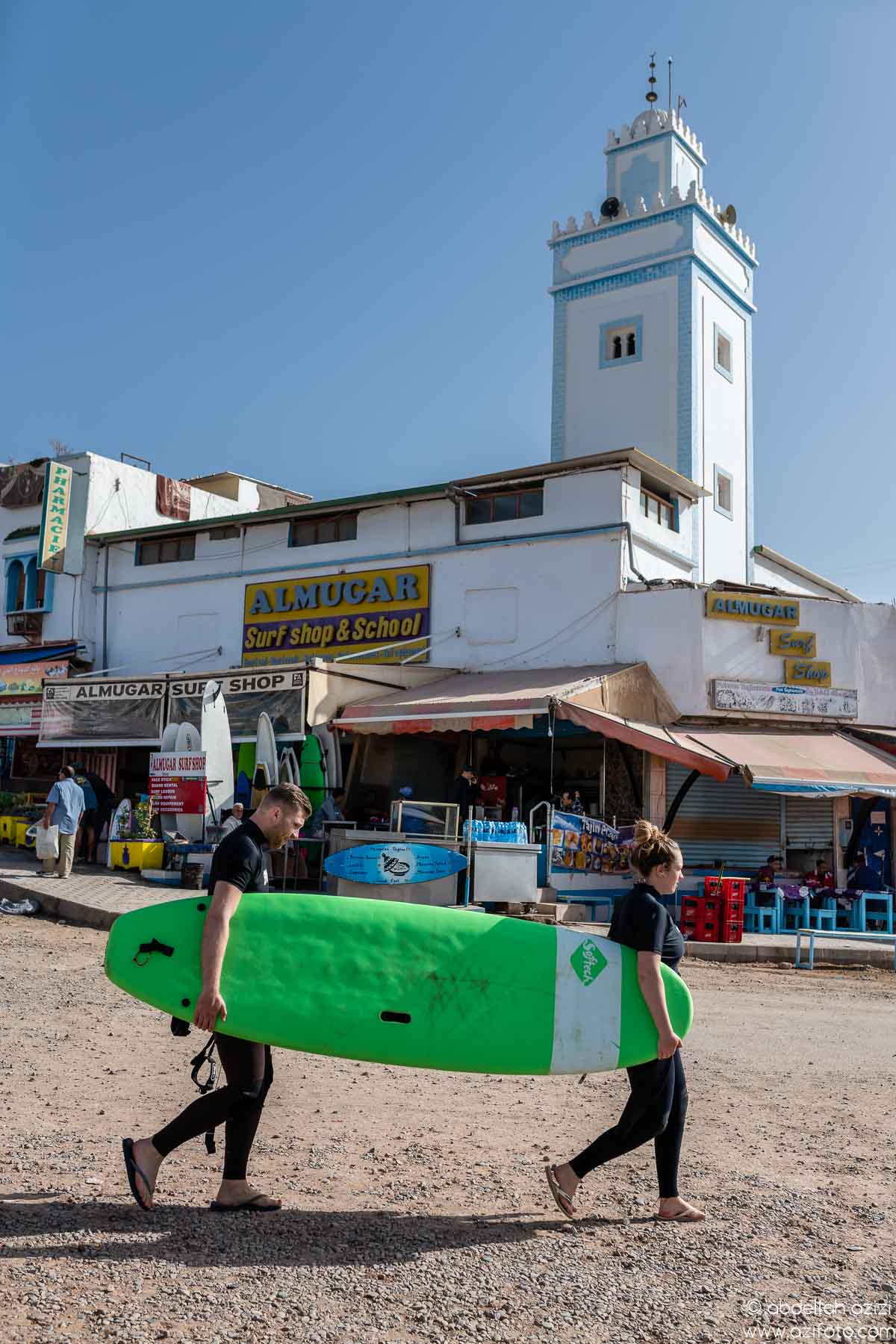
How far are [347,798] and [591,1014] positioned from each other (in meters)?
14.7

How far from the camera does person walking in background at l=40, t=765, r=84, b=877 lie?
1466cm

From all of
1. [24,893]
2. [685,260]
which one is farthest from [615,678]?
[685,260]

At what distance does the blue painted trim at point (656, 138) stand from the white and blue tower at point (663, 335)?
0.12 feet

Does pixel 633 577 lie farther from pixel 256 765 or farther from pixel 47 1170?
pixel 47 1170

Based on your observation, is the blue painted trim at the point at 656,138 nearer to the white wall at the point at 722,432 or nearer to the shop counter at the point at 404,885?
the white wall at the point at 722,432

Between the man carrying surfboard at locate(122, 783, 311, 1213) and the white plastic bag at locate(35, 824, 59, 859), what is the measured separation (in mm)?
11231

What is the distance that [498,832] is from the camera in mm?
14227

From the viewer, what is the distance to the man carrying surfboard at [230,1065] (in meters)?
3.95

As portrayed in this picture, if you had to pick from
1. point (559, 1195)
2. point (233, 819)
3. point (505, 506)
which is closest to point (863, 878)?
point (505, 506)

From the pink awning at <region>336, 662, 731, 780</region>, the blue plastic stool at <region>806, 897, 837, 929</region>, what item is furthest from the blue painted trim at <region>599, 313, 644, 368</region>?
the blue plastic stool at <region>806, 897, 837, 929</region>

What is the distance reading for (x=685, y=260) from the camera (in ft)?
83.9

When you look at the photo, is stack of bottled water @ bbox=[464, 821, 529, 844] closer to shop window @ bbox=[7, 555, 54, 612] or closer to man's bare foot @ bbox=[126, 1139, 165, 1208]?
man's bare foot @ bbox=[126, 1139, 165, 1208]

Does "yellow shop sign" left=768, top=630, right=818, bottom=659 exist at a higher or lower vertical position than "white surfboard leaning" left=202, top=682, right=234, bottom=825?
higher

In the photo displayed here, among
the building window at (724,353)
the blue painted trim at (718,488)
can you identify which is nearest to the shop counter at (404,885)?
the blue painted trim at (718,488)
